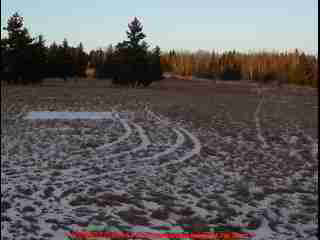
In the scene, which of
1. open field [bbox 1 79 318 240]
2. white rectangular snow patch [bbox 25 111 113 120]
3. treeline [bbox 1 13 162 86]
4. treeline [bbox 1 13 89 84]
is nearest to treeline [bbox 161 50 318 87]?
treeline [bbox 1 13 162 86]

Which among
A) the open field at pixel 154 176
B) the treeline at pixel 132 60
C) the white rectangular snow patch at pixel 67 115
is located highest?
the treeline at pixel 132 60

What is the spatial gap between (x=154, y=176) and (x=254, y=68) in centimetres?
12618

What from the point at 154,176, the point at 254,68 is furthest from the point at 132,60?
the point at 254,68

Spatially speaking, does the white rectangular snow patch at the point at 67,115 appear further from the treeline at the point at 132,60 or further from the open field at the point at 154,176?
the treeline at the point at 132,60

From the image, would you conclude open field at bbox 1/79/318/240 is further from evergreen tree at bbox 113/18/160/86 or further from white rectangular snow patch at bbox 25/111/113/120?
evergreen tree at bbox 113/18/160/86

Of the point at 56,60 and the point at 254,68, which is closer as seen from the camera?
the point at 56,60

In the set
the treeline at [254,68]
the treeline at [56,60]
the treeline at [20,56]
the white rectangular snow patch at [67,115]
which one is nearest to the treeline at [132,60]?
the treeline at [56,60]

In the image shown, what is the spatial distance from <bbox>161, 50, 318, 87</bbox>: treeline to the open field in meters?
74.7

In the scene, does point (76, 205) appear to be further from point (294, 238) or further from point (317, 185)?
point (317, 185)

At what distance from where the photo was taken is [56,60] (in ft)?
177

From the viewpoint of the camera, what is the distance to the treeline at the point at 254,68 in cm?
8688

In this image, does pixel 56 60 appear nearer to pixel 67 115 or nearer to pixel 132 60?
pixel 132 60

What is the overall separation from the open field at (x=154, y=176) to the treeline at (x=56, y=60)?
88.2 feet

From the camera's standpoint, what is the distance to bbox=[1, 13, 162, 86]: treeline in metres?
42.1
